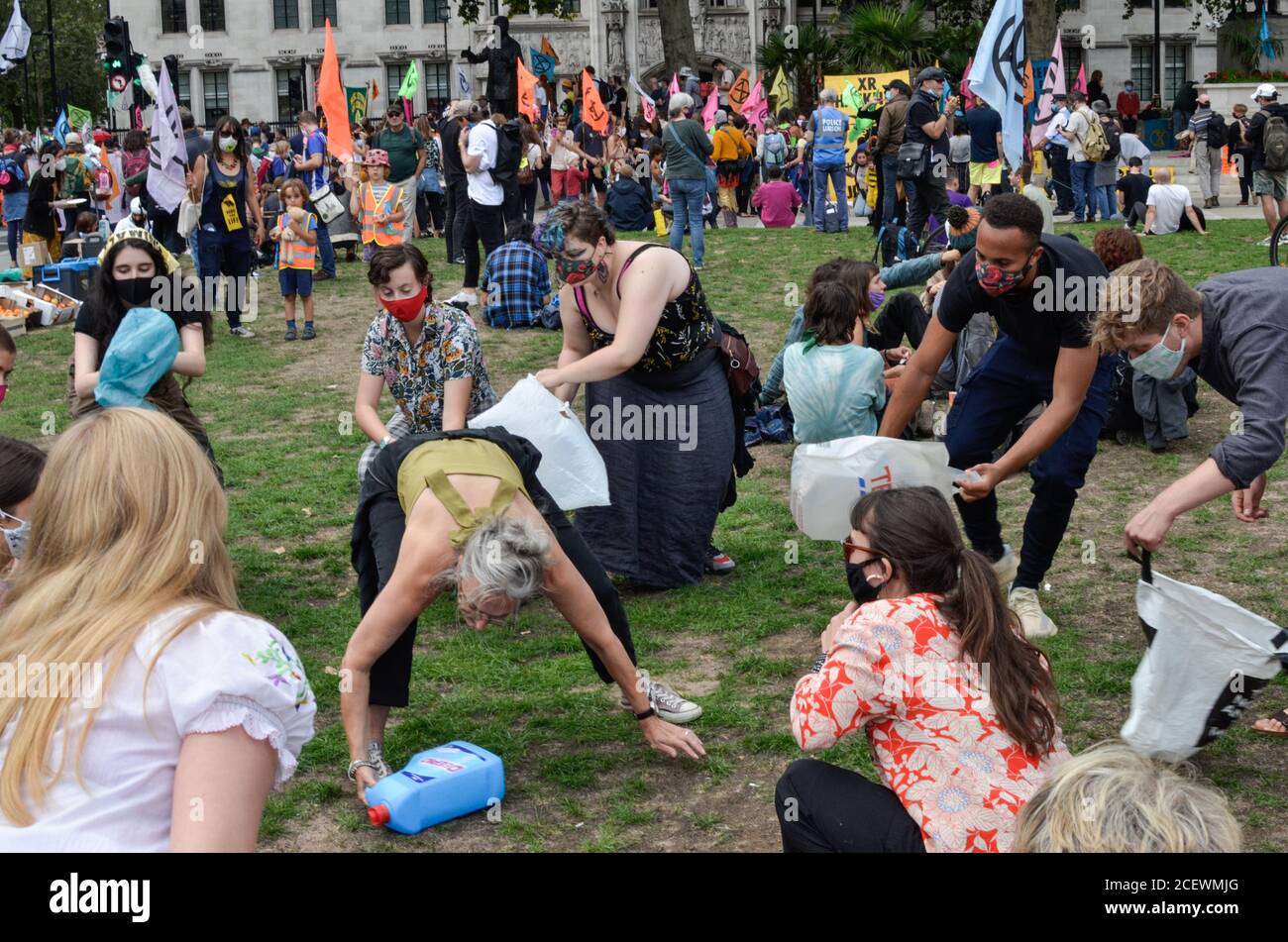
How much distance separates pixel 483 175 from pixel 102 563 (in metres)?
11.8

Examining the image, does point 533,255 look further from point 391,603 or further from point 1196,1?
point 1196,1

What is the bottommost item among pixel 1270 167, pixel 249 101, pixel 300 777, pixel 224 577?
pixel 300 777

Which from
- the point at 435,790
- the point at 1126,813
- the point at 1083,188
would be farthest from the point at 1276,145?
the point at 1126,813

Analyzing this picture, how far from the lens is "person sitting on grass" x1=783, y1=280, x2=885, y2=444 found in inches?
251

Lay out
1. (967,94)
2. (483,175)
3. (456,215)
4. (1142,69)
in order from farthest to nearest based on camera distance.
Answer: (1142,69) < (967,94) < (456,215) < (483,175)

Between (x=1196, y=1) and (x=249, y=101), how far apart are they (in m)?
34.8

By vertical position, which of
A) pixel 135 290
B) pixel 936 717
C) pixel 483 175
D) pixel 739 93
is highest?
pixel 739 93

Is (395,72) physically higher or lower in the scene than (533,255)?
higher

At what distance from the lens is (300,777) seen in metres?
4.69

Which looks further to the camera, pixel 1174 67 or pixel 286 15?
pixel 286 15

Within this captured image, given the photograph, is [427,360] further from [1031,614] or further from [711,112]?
[711,112]

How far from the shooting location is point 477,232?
1370 cm
